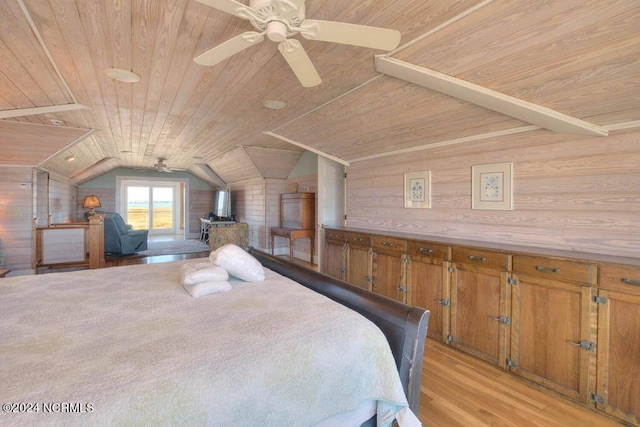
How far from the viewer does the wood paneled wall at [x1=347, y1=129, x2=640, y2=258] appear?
198 cm

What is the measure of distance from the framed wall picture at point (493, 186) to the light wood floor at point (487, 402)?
133 centimetres

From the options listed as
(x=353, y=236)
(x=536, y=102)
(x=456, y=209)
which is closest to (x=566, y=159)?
(x=536, y=102)

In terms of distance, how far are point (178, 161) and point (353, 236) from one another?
6008 mm

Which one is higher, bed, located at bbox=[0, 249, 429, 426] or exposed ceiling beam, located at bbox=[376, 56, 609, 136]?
exposed ceiling beam, located at bbox=[376, 56, 609, 136]

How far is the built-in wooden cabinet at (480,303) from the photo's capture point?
2.27m

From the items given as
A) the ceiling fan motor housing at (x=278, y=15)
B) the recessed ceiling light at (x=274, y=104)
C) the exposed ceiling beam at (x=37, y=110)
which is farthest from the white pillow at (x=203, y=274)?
the exposed ceiling beam at (x=37, y=110)

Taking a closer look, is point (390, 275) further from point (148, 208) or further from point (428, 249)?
point (148, 208)

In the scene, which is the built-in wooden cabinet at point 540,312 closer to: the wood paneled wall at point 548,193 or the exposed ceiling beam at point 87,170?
the wood paneled wall at point 548,193

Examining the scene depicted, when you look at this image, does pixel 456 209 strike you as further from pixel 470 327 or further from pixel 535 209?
pixel 470 327

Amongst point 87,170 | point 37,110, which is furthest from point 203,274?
point 87,170

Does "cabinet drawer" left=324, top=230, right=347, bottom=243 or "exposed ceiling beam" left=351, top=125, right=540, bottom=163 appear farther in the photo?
"cabinet drawer" left=324, top=230, right=347, bottom=243

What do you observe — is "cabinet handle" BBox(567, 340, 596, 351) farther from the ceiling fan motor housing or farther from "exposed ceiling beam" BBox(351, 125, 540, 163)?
the ceiling fan motor housing

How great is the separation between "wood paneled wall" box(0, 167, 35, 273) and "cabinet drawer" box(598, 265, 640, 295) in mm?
7036

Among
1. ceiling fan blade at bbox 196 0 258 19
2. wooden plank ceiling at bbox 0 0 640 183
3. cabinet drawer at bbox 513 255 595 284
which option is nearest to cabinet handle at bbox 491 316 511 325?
cabinet drawer at bbox 513 255 595 284
